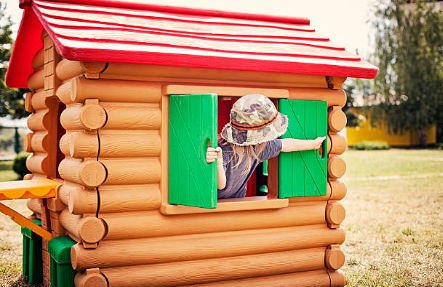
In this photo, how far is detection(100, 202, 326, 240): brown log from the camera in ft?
15.7

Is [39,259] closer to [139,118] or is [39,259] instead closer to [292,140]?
[139,118]

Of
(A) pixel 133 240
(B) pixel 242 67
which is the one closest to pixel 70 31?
(B) pixel 242 67

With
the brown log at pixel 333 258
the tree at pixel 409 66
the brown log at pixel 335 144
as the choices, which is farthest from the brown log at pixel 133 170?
the tree at pixel 409 66

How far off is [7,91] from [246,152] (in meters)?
19.8

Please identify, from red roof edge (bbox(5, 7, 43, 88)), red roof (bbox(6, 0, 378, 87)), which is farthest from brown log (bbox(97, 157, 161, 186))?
red roof edge (bbox(5, 7, 43, 88))

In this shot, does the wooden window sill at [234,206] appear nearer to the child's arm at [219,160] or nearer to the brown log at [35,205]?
the child's arm at [219,160]

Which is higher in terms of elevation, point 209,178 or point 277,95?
point 277,95

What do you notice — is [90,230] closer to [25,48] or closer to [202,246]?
[202,246]

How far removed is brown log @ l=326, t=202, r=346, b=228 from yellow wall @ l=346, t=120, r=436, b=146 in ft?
117

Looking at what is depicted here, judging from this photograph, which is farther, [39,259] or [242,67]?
[39,259]

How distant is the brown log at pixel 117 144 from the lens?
4.61 metres

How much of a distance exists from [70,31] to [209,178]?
1873 mm

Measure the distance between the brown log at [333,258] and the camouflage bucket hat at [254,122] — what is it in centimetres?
159

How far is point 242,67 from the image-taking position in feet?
16.5
